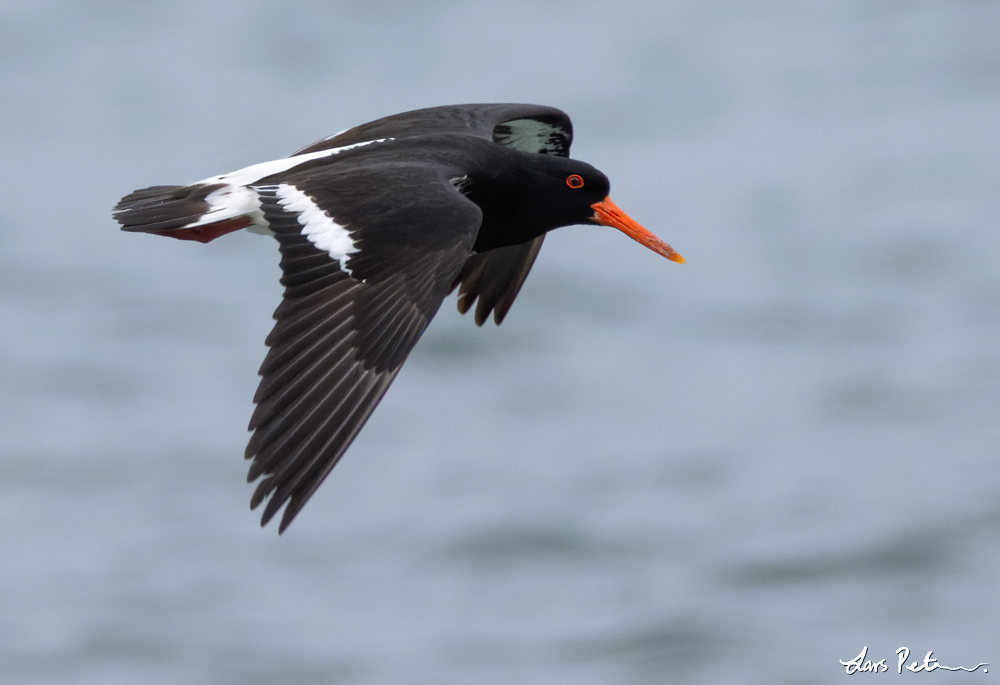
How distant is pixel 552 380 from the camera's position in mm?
16297

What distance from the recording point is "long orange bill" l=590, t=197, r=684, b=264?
798 cm

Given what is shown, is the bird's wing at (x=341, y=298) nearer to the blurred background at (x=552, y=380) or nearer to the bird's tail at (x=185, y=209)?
the bird's tail at (x=185, y=209)

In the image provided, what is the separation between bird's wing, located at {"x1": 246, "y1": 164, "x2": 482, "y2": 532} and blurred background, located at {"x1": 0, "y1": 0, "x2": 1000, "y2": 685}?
713cm

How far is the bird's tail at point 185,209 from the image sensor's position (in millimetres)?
7117

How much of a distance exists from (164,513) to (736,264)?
22.8 feet

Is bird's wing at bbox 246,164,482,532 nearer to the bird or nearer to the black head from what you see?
the bird

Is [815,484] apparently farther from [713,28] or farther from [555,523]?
[713,28]

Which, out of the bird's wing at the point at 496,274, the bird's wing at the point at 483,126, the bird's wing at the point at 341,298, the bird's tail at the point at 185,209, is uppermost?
the bird's wing at the point at 483,126

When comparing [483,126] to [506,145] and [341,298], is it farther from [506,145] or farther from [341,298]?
[341,298]

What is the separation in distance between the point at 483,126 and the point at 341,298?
7.00ft
